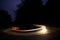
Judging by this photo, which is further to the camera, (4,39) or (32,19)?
(32,19)

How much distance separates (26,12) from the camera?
507 inches

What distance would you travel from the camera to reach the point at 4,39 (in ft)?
8.57

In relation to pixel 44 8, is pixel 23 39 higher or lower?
lower

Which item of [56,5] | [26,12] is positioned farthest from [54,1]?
[26,12]

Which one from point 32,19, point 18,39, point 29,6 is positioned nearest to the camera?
point 18,39

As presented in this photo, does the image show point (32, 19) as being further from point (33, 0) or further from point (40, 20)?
point (33, 0)

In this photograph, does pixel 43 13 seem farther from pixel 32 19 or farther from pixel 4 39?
pixel 4 39

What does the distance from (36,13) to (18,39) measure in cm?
1128

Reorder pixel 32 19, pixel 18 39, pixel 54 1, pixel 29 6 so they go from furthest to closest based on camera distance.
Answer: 1. pixel 32 19
2. pixel 29 6
3. pixel 54 1
4. pixel 18 39

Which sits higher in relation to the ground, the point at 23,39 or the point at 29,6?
the point at 29,6

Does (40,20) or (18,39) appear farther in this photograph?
(40,20)

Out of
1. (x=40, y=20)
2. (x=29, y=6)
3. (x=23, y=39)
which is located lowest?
(x=23, y=39)

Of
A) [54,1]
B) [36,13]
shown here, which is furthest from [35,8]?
[54,1]

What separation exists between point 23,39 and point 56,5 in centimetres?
960
